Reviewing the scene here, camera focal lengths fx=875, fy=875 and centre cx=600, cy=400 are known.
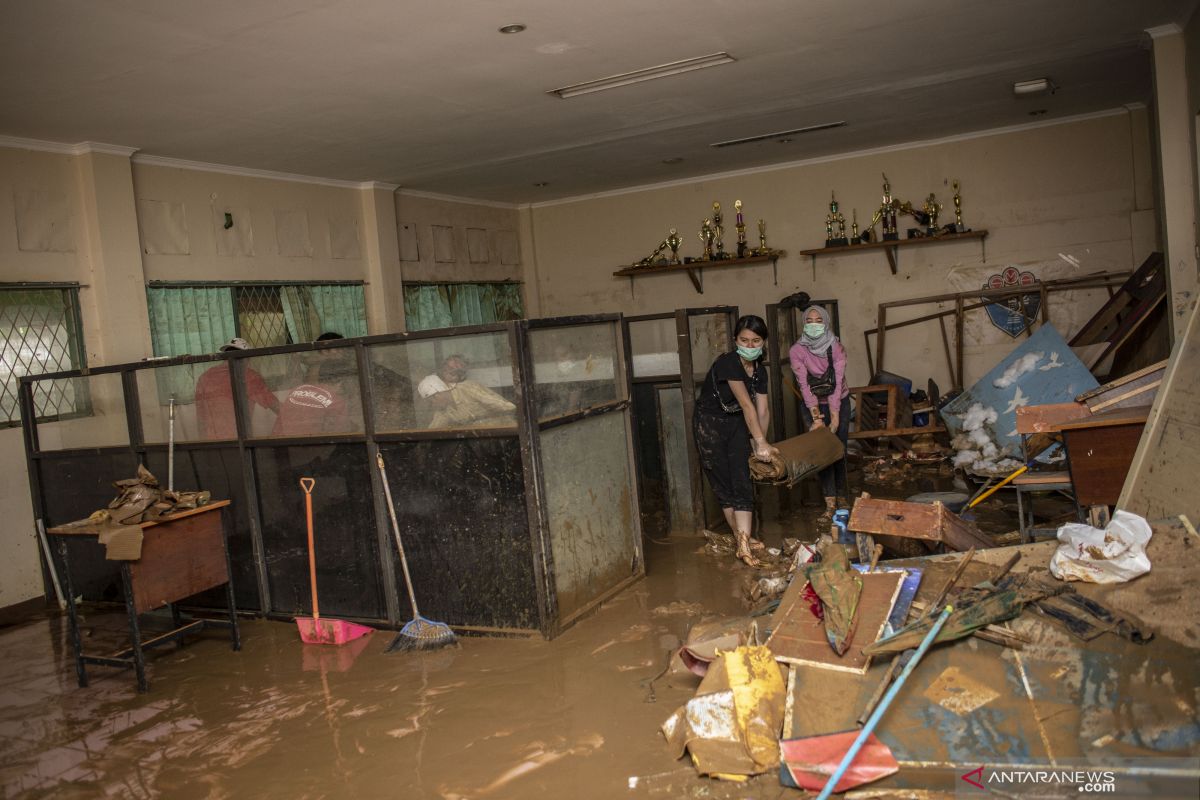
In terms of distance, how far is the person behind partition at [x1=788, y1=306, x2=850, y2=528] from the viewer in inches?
225

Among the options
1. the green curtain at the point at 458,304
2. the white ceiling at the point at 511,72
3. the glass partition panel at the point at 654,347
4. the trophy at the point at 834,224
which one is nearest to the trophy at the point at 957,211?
the white ceiling at the point at 511,72

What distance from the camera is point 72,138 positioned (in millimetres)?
5758

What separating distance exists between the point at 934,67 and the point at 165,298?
573 centimetres

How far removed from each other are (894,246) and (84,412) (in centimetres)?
720

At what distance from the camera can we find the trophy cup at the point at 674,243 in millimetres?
9711

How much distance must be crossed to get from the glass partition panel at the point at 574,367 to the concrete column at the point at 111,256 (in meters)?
3.53

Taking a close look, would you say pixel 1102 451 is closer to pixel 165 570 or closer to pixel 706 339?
pixel 706 339

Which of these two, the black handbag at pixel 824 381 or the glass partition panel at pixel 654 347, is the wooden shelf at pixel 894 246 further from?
the glass partition panel at pixel 654 347

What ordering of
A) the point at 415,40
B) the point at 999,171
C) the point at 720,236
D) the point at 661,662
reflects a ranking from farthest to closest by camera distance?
the point at 720,236, the point at 999,171, the point at 415,40, the point at 661,662

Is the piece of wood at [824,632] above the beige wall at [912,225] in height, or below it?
below

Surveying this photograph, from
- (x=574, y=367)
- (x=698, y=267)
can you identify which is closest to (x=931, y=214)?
(x=698, y=267)

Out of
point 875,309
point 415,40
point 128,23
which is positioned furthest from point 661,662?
point 875,309

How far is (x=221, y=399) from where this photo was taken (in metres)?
4.89

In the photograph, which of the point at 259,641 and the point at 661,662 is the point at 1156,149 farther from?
the point at 259,641
